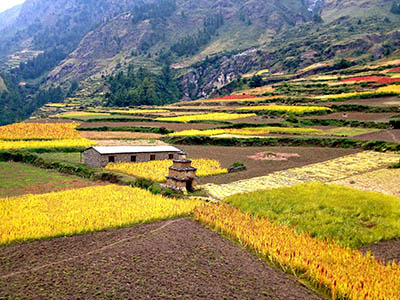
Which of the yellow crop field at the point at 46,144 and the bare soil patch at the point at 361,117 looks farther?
the bare soil patch at the point at 361,117

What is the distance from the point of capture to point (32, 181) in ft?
108

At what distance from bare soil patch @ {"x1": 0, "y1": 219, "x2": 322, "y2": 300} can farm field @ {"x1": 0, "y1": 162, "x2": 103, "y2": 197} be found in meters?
13.2

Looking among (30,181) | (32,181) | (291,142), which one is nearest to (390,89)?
(291,142)

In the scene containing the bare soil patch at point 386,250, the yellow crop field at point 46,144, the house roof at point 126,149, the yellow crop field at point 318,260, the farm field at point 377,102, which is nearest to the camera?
the yellow crop field at point 318,260

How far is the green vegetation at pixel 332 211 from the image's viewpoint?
63.1 feet

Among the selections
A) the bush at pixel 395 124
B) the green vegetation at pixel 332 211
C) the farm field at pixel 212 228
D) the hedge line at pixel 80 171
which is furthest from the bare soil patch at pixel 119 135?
the green vegetation at pixel 332 211

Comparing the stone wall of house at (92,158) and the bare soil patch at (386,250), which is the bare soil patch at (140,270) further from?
the stone wall of house at (92,158)

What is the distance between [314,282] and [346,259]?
7.49 ft

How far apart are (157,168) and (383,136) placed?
33.6 m

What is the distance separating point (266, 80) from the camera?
16138 centimetres

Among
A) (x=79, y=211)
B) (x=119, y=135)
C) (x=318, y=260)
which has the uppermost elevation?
(x=318, y=260)

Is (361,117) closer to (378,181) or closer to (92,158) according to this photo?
(378,181)

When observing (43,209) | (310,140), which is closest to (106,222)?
(43,209)

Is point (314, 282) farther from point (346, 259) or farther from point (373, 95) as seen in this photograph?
point (373, 95)
